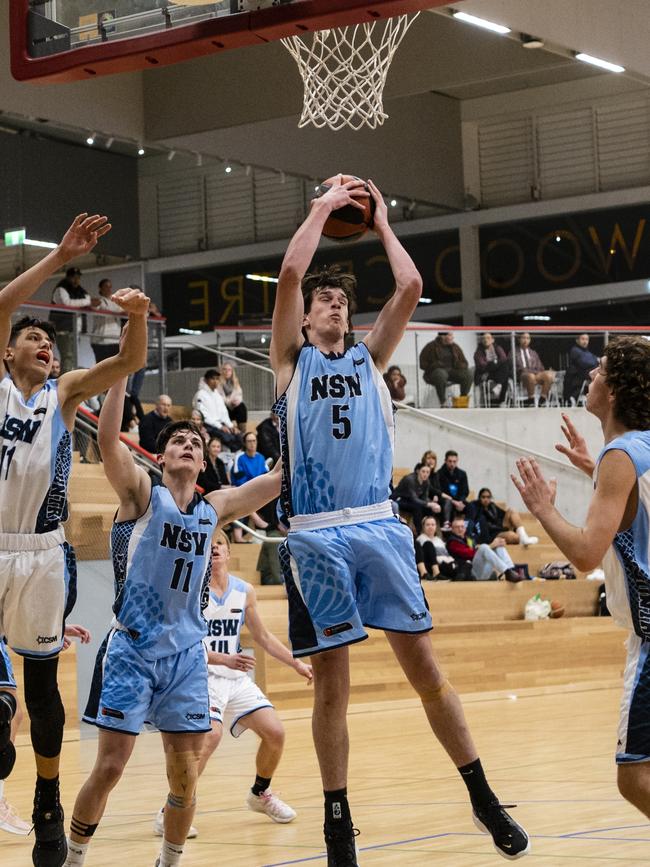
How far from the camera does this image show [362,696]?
13.6m

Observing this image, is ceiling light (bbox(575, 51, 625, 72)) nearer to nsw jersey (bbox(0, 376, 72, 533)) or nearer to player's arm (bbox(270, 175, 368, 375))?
player's arm (bbox(270, 175, 368, 375))

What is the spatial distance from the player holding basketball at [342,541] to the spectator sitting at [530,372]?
45.3 feet

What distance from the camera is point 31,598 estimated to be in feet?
18.6

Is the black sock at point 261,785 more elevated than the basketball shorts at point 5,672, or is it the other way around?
the basketball shorts at point 5,672

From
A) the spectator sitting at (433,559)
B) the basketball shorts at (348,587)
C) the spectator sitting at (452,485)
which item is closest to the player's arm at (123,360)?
the basketball shorts at (348,587)

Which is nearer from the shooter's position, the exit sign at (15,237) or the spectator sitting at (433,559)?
the spectator sitting at (433,559)

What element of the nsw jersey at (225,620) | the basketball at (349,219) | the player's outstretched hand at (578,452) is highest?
the basketball at (349,219)

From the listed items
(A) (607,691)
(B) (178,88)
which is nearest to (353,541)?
(A) (607,691)

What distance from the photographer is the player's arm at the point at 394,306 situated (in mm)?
5270

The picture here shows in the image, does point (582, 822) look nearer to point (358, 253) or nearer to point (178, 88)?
point (178, 88)

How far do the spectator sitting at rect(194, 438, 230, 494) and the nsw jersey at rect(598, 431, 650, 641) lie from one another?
9.83 m

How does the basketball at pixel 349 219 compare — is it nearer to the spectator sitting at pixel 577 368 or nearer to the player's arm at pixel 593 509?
the player's arm at pixel 593 509

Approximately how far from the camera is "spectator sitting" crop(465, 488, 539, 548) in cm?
1728

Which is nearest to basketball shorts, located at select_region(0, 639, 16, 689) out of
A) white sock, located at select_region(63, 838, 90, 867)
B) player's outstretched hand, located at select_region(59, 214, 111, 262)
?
white sock, located at select_region(63, 838, 90, 867)
